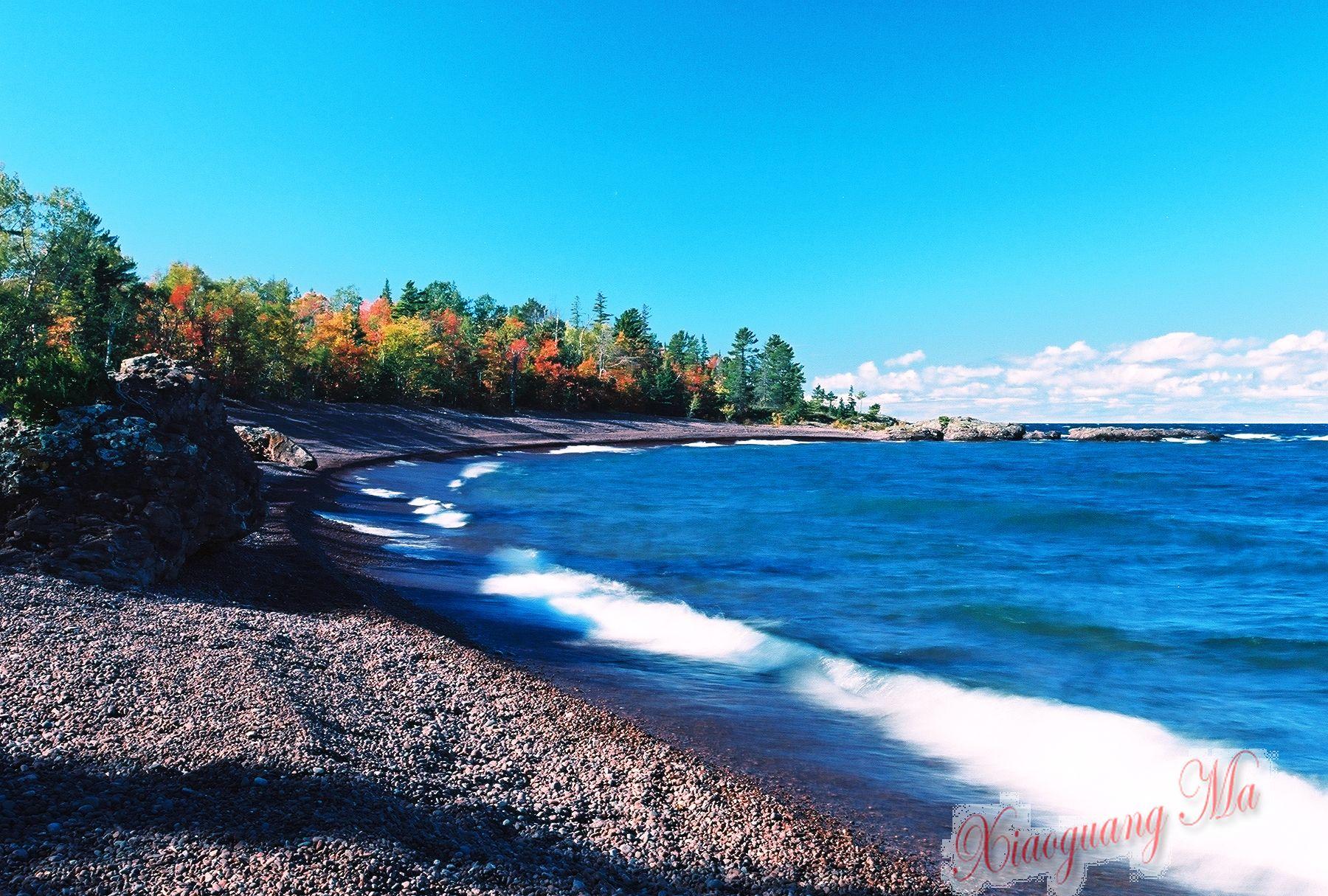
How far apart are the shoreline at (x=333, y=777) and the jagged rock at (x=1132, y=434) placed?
399 ft

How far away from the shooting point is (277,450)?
29031mm

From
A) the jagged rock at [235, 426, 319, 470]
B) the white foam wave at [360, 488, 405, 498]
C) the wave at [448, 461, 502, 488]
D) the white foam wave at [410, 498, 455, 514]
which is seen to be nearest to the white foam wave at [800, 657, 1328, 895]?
the white foam wave at [410, 498, 455, 514]

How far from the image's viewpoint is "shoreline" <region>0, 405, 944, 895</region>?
347 cm

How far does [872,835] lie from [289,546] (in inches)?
424

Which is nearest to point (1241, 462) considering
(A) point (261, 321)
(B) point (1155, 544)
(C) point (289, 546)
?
(B) point (1155, 544)

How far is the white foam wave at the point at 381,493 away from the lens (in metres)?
25.4

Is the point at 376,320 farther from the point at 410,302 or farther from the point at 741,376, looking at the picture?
the point at 741,376

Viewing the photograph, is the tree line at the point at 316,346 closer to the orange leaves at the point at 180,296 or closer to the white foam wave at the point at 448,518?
the orange leaves at the point at 180,296

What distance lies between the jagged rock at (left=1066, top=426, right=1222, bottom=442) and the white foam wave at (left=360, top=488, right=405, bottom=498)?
111956 mm

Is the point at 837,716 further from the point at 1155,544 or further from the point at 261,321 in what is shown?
the point at 261,321

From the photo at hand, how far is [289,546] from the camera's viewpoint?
11930mm

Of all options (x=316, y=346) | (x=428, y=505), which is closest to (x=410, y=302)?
(x=316, y=346)

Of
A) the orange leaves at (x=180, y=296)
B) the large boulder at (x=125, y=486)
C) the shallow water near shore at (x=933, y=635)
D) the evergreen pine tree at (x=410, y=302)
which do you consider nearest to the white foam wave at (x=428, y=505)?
the shallow water near shore at (x=933, y=635)

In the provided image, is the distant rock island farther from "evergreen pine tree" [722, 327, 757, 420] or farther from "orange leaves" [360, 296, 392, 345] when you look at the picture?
"orange leaves" [360, 296, 392, 345]
